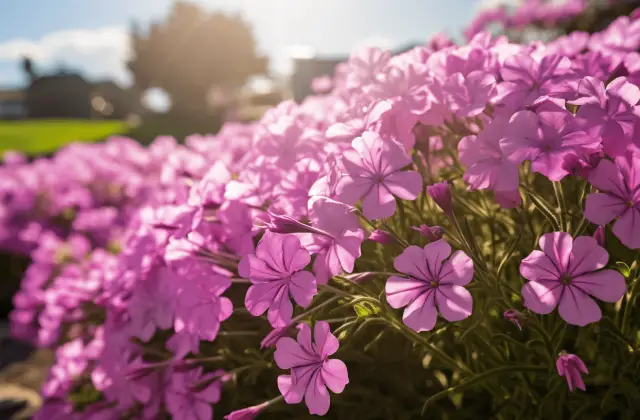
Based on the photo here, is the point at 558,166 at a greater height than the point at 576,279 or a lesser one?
greater

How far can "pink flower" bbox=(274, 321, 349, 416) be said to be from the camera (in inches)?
41.2

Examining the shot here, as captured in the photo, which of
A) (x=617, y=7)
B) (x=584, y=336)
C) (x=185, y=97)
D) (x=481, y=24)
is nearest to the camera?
(x=584, y=336)

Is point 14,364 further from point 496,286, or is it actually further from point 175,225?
point 496,286

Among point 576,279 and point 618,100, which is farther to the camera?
point 618,100

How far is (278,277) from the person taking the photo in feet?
3.64

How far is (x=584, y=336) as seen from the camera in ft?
4.14

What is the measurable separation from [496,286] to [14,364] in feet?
15.2

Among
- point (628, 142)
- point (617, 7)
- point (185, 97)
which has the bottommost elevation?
point (185, 97)

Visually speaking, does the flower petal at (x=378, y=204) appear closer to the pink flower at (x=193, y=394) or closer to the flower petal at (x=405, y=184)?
the flower petal at (x=405, y=184)

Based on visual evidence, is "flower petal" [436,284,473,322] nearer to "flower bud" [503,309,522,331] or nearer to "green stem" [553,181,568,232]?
"flower bud" [503,309,522,331]

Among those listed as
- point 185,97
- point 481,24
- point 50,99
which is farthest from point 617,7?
point 50,99

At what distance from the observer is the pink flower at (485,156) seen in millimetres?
1111

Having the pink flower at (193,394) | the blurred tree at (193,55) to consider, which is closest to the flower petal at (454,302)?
the pink flower at (193,394)

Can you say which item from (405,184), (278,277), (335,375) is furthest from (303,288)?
(405,184)
